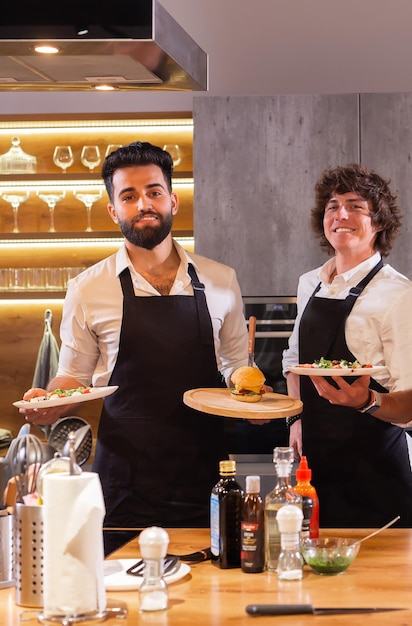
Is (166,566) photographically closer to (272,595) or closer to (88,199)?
(272,595)

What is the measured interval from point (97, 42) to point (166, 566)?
106 centimetres

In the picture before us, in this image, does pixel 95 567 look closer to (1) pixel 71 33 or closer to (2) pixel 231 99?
(1) pixel 71 33

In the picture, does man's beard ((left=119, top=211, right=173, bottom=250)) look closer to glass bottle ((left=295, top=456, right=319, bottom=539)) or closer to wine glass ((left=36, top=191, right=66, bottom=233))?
glass bottle ((left=295, top=456, right=319, bottom=539))

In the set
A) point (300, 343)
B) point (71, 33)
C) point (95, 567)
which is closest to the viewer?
point (95, 567)

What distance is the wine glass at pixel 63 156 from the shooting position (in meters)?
4.59

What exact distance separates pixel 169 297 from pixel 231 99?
1.69 metres

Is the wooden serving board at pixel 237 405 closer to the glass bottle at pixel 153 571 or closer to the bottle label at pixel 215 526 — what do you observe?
the bottle label at pixel 215 526

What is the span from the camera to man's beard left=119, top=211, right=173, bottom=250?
9.06 feet

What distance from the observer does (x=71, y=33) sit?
1680mm

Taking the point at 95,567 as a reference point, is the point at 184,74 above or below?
above

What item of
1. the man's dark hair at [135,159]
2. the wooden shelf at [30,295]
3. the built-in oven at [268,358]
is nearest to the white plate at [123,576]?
the man's dark hair at [135,159]

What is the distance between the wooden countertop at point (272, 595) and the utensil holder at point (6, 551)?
27 millimetres

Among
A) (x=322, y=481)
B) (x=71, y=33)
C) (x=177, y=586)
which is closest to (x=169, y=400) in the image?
(x=322, y=481)

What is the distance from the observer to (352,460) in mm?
2807
